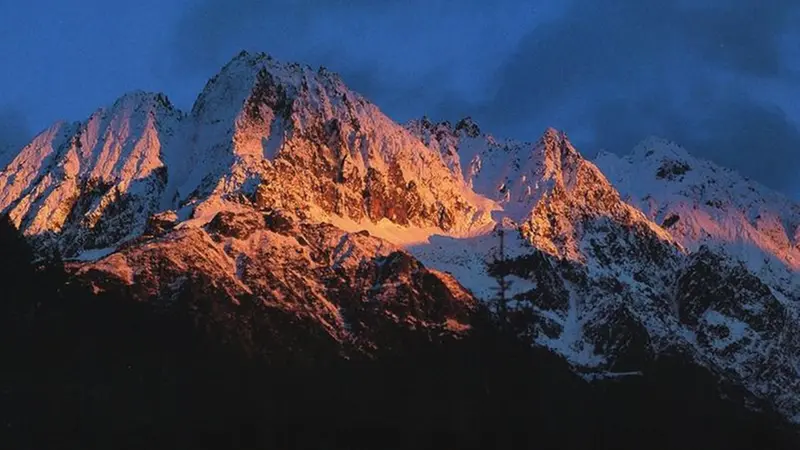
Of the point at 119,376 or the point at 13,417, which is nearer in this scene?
the point at 13,417

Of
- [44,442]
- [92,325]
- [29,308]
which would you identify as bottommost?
[44,442]

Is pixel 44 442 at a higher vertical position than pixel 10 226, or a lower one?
lower

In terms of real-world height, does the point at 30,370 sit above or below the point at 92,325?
below

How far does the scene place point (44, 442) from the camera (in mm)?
154500

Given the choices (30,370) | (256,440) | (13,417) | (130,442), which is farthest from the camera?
(256,440)

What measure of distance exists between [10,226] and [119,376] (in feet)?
126

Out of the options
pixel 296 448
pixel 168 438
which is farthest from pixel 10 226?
pixel 296 448

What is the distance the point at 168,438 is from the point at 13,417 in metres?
32.8

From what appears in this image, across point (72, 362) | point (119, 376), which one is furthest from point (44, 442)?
point (119, 376)

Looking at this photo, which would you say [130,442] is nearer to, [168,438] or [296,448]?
[168,438]

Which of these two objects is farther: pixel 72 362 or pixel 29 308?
pixel 72 362

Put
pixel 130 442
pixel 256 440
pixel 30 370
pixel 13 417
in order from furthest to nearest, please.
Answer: pixel 256 440
pixel 130 442
pixel 30 370
pixel 13 417

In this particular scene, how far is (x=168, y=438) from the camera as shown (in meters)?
182

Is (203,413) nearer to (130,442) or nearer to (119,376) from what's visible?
(119,376)
